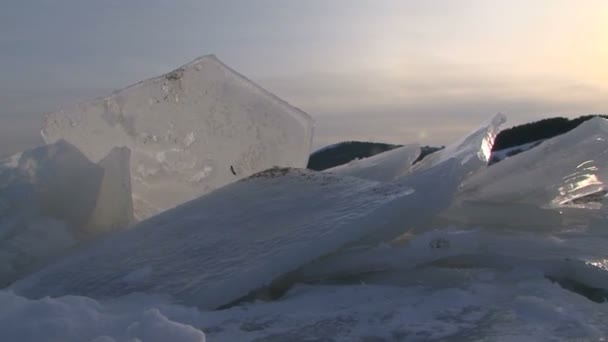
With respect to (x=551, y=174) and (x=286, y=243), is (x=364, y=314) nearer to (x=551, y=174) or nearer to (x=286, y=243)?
(x=286, y=243)

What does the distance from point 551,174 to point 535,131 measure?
268 inches

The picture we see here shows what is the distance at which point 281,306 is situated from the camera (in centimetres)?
208

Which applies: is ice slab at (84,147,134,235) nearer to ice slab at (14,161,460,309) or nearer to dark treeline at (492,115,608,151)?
ice slab at (14,161,460,309)

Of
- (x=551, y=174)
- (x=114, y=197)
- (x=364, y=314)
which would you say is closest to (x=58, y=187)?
(x=114, y=197)

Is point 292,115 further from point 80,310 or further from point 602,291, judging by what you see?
point 80,310

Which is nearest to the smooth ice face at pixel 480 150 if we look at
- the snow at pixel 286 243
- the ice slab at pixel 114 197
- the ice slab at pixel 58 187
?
the snow at pixel 286 243

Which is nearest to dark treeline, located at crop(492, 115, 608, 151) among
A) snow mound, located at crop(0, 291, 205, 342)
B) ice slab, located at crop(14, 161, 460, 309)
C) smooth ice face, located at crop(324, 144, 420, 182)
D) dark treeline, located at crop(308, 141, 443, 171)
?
dark treeline, located at crop(308, 141, 443, 171)

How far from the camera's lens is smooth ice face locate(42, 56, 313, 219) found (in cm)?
362

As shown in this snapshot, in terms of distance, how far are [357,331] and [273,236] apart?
2.20ft

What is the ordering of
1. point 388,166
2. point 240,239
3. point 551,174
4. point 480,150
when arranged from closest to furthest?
point 240,239 < point 480,150 < point 551,174 < point 388,166

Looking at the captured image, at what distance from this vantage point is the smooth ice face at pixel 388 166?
11.4ft

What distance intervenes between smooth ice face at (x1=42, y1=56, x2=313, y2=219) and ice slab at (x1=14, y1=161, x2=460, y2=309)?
75 cm

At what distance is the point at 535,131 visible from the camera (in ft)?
31.3

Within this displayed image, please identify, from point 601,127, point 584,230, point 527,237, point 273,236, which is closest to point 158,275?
point 273,236
